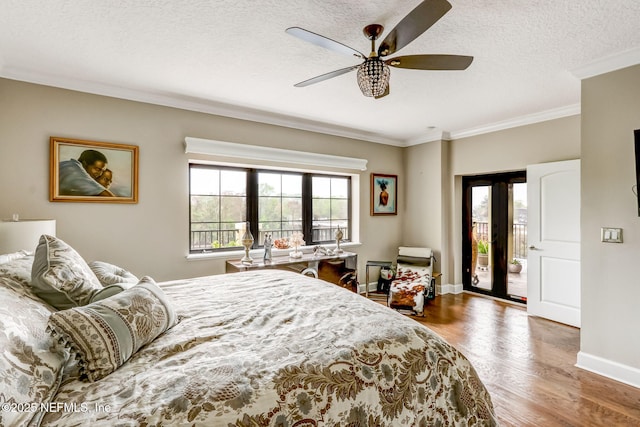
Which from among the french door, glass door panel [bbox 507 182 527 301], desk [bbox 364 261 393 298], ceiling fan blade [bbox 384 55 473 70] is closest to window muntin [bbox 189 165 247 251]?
desk [bbox 364 261 393 298]

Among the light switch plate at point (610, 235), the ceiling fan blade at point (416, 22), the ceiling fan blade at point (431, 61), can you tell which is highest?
the ceiling fan blade at point (416, 22)

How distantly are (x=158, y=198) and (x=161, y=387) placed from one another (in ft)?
8.83

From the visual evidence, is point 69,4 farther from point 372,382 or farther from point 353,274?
point 353,274

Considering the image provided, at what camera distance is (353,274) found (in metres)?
4.14

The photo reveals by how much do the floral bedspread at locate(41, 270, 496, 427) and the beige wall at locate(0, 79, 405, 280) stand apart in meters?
1.90

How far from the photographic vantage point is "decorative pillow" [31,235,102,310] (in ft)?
3.89

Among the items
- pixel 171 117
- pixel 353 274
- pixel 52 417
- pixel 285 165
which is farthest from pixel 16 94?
pixel 353 274

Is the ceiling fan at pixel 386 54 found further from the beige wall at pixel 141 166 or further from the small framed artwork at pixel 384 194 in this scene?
the small framed artwork at pixel 384 194

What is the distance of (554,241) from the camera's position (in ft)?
11.9

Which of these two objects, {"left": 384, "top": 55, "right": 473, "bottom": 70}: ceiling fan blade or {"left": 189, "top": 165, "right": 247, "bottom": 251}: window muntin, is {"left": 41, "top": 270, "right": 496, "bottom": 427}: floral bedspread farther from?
{"left": 189, "top": 165, "right": 247, "bottom": 251}: window muntin

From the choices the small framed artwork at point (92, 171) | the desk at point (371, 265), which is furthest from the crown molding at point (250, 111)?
the desk at point (371, 265)

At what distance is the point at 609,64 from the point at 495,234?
8.52ft

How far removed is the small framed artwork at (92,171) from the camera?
8.86ft

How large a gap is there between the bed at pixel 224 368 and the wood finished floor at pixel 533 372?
1.18m
